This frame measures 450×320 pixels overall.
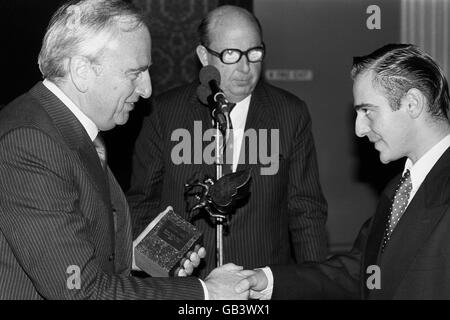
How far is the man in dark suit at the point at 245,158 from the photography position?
3.62m

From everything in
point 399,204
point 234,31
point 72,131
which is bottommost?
point 399,204

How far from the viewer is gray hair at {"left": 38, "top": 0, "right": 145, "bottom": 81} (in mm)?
2521

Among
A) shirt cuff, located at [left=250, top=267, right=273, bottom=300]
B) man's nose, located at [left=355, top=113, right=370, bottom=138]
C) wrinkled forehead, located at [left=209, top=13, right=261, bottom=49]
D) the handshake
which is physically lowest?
shirt cuff, located at [left=250, top=267, right=273, bottom=300]

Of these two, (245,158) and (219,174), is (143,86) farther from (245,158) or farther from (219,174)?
(245,158)

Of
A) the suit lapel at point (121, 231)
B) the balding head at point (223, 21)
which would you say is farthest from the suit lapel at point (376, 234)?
the balding head at point (223, 21)

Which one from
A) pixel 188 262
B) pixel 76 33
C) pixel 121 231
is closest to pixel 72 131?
pixel 76 33

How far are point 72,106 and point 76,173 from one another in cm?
26

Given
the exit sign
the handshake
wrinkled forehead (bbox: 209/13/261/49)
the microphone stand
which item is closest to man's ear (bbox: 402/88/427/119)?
the microphone stand

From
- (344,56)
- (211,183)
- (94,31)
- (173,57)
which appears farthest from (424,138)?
(344,56)

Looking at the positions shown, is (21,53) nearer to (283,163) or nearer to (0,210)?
(283,163)

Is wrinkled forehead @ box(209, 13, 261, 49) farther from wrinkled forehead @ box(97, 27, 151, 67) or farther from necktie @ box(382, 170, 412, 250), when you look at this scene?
necktie @ box(382, 170, 412, 250)

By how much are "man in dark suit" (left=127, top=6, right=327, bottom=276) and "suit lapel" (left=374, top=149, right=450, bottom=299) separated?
45.7 inches

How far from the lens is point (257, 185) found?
3.62 m
